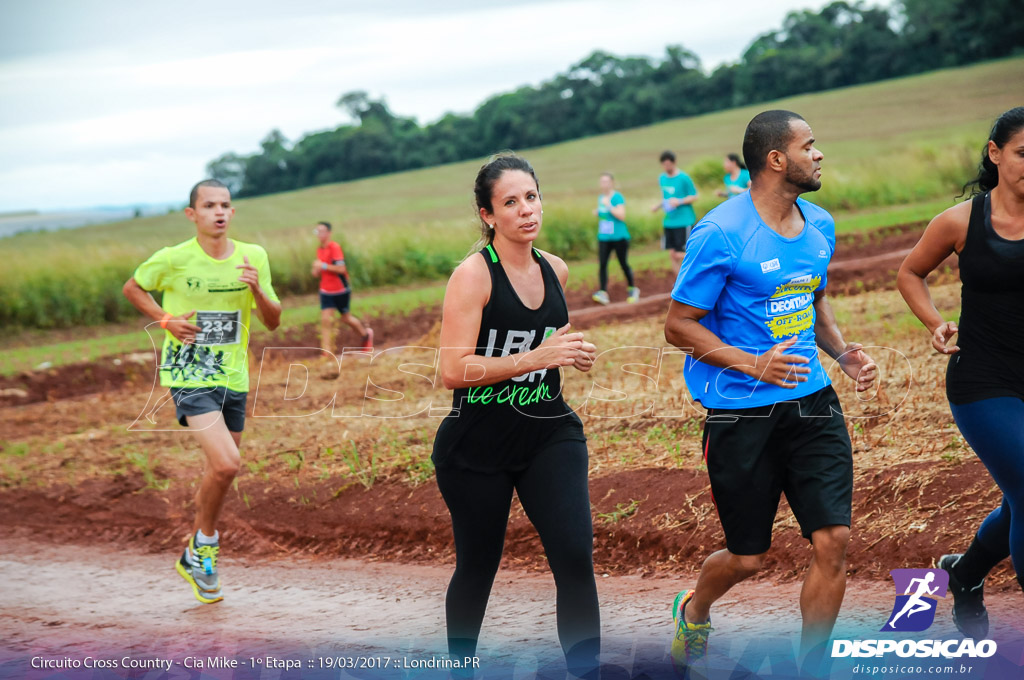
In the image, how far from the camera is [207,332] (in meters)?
6.80

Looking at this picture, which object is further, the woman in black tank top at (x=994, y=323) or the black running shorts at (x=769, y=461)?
the woman in black tank top at (x=994, y=323)

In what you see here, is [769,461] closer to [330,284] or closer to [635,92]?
[330,284]

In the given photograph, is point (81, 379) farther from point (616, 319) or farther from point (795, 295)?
point (795, 295)

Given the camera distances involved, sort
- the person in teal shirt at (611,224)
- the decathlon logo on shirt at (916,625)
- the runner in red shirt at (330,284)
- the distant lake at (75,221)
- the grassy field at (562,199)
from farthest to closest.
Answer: the distant lake at (75,221) → the grassy field at (562,199) → the person in teal shirt at (611,224) → the runner in red shirt at (330,284) → the decathlon logo on shirt at (916,625)

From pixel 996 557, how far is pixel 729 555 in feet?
4.37

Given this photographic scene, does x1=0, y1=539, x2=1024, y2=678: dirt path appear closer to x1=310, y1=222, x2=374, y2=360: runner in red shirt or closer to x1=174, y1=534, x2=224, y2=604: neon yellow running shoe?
x1=174, y1=534, x2=224, y2=604: neon yellow running shoe

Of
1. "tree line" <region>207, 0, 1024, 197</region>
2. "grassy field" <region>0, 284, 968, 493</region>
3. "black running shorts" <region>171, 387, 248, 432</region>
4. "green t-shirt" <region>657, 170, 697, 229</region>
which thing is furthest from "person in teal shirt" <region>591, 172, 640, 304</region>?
"tree line" <region>207, 0, 1024, 197</region>

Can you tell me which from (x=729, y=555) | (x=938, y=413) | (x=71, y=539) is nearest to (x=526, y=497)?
(x=729, y=555)

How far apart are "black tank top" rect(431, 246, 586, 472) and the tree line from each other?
72.5m

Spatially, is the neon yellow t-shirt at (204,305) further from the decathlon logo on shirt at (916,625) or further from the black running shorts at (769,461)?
the decathlon logo on shirt at (916,625)

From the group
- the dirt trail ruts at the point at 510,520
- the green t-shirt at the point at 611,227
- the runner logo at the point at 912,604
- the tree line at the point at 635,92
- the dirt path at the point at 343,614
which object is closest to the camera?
the runner logo at the point at 912,604

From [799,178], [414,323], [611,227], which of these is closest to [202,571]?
[799,178]

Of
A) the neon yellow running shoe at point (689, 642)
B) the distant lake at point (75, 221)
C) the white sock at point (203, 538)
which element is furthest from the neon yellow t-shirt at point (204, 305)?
the distant lake at point (75, 221)

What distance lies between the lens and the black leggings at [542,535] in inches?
170
